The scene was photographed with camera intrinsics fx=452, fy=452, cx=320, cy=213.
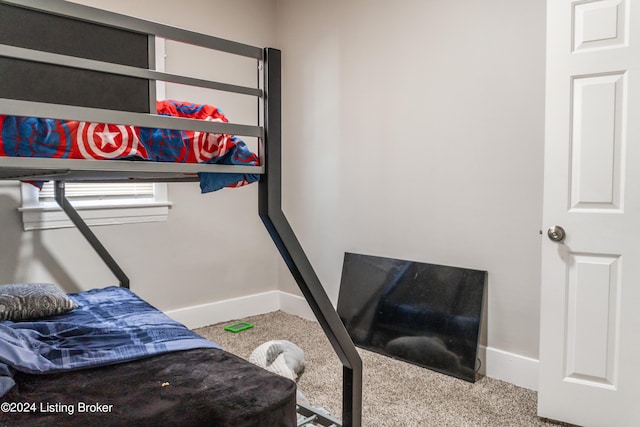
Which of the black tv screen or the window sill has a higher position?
the window sill

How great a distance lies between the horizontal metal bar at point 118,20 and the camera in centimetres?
106

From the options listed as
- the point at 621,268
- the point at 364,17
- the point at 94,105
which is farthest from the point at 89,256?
the point at 621,268

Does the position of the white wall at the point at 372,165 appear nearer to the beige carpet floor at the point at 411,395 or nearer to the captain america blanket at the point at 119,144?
the beige carpet floor at the point at 411,395

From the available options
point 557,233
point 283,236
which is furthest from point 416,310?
point 283,236

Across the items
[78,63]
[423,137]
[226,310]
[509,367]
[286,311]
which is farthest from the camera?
[286,311]

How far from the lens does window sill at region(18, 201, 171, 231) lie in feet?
8.59

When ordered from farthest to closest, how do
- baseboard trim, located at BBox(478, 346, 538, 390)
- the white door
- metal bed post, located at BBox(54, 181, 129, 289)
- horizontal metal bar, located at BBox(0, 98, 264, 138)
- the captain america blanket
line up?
metal bed post, located at BBox(54, 181, 129, 289)
baseboard trim, located at BBox(478, 346, 538, 390)
the white door
the captain america blanket
horizontal metal bar, located at BBox(0, 98, 264, 138)

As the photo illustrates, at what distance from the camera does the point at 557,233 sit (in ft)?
6.54

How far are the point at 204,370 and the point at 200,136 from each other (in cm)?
76

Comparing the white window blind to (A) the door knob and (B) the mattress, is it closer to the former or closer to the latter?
(B) the mattress

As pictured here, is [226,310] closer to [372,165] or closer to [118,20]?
[372,165]

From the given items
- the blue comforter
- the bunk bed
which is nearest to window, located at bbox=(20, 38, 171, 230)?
the blue comforter

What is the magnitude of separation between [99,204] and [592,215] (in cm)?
272

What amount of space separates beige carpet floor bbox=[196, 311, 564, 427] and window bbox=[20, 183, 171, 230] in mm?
1019
